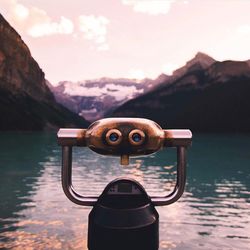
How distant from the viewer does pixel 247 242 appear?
15.0 meters

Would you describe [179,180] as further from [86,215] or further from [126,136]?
[86,215]

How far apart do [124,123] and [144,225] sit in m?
0.70

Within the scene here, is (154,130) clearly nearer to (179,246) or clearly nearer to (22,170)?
(179,246)

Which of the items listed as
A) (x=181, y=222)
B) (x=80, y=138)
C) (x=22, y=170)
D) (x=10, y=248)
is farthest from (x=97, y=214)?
(x=22, y=170)

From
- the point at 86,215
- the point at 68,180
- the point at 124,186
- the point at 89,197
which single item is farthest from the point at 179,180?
the point at 86,215

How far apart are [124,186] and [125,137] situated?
0.45 meters

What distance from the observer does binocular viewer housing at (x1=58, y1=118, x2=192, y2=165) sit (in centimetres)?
291

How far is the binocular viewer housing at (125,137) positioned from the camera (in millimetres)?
2906

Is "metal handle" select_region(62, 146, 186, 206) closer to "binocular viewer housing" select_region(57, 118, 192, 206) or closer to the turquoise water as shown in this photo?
"binocular viewer housing" select_region(57, 118, 192, 206)

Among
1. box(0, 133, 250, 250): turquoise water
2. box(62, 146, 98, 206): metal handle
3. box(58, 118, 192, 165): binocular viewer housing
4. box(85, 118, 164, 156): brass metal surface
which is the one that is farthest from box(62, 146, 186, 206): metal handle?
box(0, 133, 250, 250): turquoise water

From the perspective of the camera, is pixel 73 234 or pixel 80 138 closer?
pixel 80 138

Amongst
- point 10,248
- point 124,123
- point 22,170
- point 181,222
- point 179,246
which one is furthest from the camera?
point 22,170

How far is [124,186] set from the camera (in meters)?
3.17

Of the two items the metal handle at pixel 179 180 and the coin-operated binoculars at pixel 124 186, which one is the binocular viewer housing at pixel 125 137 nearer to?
the coin-operated binoculars at pixel 124 186
